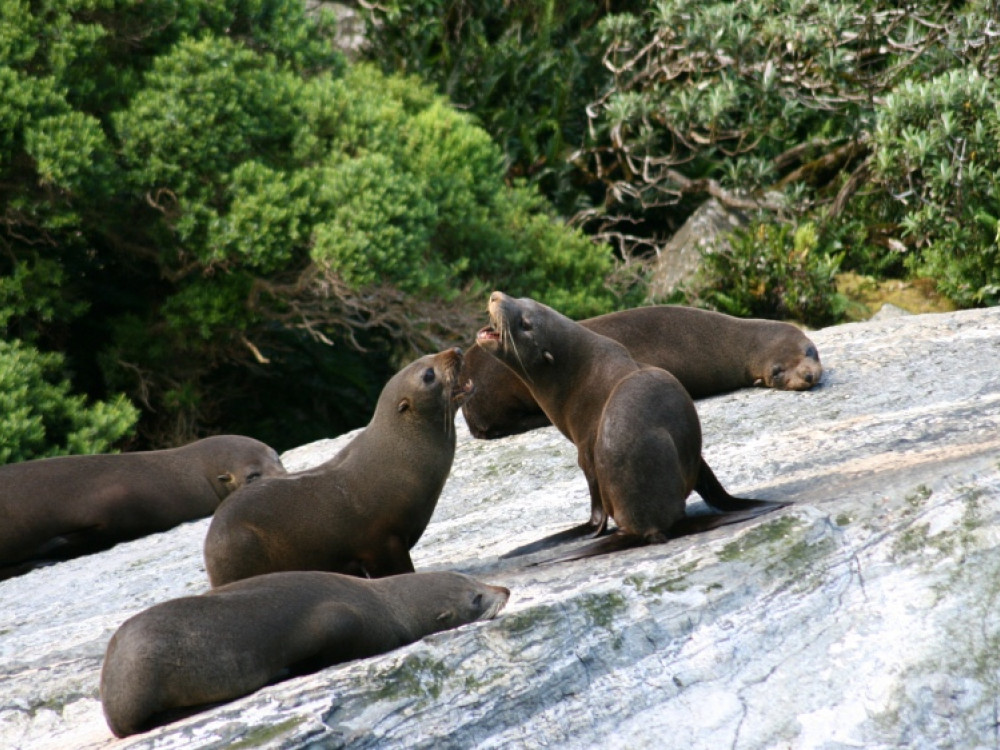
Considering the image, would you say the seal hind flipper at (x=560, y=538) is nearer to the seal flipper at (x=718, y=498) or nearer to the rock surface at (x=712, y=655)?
the rock surface at (x=712, y=655)

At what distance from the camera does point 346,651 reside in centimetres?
446

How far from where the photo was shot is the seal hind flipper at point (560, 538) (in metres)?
5.78

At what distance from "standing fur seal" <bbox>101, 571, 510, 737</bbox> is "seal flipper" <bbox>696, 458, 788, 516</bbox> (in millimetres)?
1276

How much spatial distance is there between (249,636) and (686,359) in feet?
17.6

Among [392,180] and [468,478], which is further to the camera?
[392,180]

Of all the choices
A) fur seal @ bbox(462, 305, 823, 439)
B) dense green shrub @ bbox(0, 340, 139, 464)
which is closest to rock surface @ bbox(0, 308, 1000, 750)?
fur seal @ bbox(462, 305, 823, 439)

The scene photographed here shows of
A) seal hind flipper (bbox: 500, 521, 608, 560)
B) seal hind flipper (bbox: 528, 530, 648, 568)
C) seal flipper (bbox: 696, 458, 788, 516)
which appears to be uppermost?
seal flipper (bbox: 696, 458, 788, 516)

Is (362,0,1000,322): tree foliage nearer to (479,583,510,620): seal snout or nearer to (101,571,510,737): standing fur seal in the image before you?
(479,583,510,620): seal snout

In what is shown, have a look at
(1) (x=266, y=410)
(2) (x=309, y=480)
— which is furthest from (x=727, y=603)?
(1) (x=266, y=410)

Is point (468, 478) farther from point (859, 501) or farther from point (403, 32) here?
point (403, 32)

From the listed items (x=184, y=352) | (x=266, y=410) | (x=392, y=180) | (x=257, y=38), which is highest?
(x=257, y=38)

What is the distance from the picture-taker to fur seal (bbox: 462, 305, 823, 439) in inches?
345

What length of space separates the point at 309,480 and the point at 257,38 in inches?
332

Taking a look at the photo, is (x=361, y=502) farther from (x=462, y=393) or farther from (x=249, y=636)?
(x=249, y=636)
